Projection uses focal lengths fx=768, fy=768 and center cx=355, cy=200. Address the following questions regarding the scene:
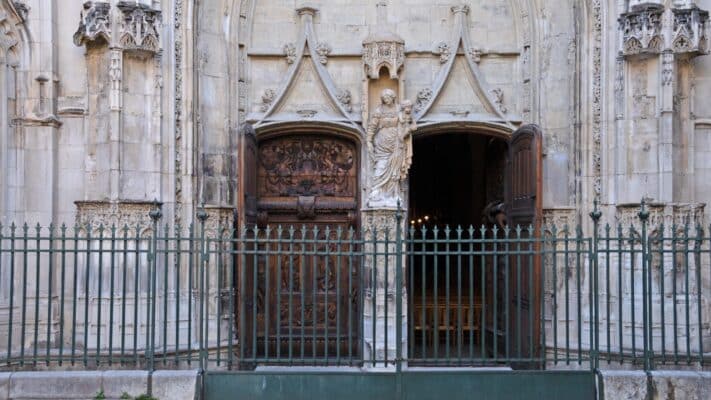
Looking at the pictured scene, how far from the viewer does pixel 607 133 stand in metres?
10.1

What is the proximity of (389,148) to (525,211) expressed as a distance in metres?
2.07

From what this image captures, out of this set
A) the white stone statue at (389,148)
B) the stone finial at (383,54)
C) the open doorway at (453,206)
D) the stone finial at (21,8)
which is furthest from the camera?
the open doorway at (453,206)

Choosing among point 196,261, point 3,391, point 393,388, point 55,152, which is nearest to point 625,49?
point 393,388

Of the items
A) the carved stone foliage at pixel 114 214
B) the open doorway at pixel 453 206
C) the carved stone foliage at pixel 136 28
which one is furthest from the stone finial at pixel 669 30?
the carved stone foliage at pixel 114 214

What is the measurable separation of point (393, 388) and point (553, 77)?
18.0 feet

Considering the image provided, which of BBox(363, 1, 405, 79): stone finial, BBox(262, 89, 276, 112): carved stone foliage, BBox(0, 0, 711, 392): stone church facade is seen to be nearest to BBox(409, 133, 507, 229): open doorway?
BBox(0, 0, 711, 392): stone church facade

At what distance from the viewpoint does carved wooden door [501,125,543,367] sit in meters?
10.2

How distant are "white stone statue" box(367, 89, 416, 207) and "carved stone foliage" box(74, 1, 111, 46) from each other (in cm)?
373

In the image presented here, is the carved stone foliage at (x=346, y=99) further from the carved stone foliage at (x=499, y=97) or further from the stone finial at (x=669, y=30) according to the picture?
the stone finial at (x=669, y=30)

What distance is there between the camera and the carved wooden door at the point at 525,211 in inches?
401

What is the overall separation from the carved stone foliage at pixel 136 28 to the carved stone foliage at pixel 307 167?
242cm

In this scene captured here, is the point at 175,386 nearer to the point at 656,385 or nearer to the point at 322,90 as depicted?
the point at 656,385

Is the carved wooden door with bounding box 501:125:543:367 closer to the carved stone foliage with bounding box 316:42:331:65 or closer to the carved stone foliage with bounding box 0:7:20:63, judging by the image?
the carved stone foliage with bounding box 316:42:331:65

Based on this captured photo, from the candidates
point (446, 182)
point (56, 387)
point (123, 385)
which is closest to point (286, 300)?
point (123, 385)
